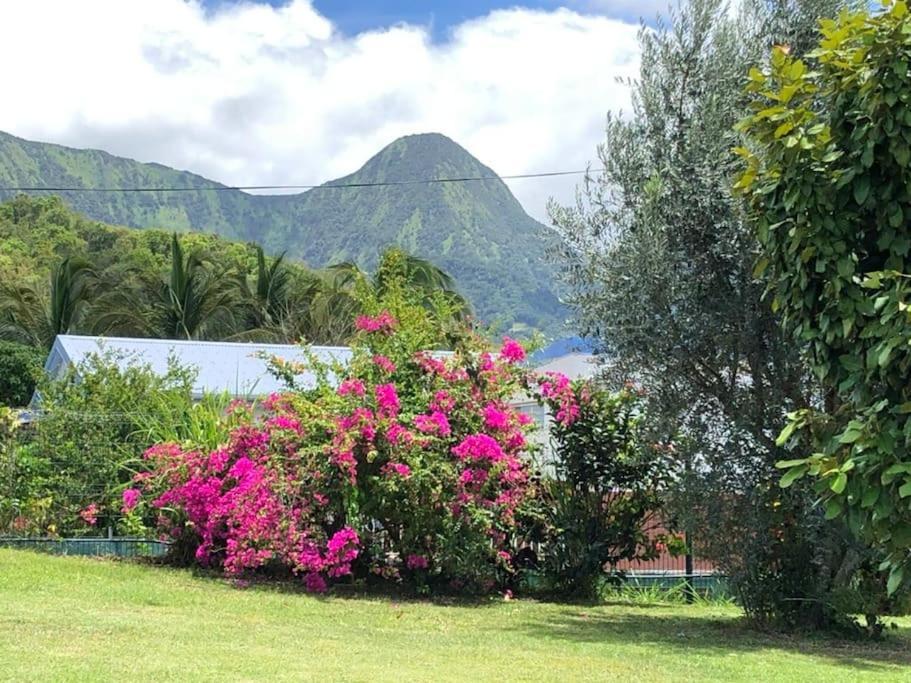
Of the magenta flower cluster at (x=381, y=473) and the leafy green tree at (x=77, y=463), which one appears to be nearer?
the magenta flower cluster at (x=381, y=473)

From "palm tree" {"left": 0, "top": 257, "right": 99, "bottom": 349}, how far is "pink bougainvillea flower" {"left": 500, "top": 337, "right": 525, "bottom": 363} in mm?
23744

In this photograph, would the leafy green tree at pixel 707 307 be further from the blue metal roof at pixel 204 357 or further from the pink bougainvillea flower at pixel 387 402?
the blue metal roof at pixel 204 357

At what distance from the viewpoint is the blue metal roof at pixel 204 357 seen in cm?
2058

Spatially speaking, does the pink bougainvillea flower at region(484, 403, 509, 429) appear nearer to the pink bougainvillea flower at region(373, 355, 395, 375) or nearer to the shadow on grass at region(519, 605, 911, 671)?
the pink bougainvillea flower at region(373, 355, 395, 375)

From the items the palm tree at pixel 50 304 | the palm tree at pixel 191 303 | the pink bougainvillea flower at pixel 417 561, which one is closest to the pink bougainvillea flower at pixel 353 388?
the pink bougainvillea flower at pixel 417 561

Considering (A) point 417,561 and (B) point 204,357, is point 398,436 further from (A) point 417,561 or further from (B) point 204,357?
(B) point 204,357

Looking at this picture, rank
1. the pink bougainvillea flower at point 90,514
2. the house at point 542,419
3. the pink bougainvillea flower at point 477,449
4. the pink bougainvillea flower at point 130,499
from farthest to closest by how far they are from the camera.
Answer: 1. the pink bougainvillea flower at point 90,514
2. the pink bougainvillea flower at point 130,499
3. the house at point 542,419
4. the pink bougainvillea flower at point 477,449

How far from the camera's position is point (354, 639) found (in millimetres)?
8852

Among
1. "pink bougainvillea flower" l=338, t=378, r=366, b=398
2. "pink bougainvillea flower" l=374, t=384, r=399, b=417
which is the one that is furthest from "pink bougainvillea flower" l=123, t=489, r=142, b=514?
"pink bougainvillea flower" l=374, t=384, r=399, b=417

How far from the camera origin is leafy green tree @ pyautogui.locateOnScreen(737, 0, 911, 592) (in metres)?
4.03

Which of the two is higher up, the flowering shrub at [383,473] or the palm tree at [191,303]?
the palm tree at [191,303]

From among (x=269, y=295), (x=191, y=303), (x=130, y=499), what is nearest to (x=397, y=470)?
(x=130, y=499)

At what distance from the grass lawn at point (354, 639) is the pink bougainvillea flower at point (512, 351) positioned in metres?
3.03

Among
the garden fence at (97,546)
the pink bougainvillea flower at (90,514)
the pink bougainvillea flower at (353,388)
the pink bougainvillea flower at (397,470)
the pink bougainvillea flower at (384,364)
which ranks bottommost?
the garden fence at (97,546)
